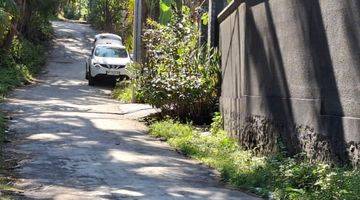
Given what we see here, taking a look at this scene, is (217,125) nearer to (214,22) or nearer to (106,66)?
(214,22)

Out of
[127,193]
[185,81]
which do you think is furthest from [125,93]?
[127,193]

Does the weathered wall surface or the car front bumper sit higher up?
the car front bumper

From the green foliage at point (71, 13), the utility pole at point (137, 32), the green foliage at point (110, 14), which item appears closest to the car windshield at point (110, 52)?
the utility pole at point (137, 32)

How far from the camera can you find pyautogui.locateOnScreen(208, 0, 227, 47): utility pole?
14.6 m

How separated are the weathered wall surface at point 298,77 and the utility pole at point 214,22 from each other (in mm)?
3228

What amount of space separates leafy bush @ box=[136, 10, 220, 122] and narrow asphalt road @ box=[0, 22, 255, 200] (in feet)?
2.88

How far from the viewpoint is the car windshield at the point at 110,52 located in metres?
24.7

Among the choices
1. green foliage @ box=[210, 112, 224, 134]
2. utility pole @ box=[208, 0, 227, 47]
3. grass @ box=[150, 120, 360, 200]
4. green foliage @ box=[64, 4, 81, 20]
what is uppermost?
green foliage @ box=[64, 4, 81, 20]

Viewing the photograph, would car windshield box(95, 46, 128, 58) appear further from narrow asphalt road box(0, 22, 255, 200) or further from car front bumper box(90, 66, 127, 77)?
narrow asphalt road box(0, 22, 255, 200)

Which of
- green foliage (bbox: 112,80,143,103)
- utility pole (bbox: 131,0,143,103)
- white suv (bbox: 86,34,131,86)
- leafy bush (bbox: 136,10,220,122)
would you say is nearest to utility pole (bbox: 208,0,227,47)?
leafy bush (bbox: 136,10,220,122)

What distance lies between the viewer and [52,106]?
16.1m

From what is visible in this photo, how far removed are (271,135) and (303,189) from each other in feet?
7.31

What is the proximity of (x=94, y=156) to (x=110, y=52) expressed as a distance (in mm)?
16012

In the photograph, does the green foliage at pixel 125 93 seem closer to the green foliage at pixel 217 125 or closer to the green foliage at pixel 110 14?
the green foliage at pixel 217 125
